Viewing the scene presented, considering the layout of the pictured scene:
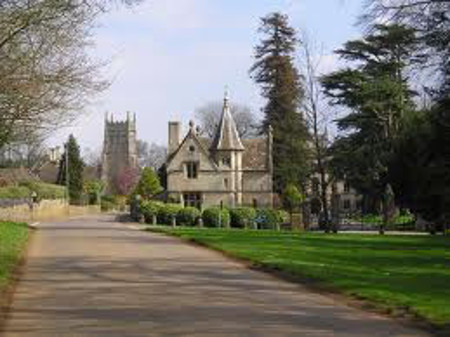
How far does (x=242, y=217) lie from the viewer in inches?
2384

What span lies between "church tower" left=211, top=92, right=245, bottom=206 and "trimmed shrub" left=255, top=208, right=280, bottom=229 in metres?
27.6

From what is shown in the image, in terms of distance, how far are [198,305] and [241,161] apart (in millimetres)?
78337

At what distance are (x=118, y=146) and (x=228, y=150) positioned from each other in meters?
67.2

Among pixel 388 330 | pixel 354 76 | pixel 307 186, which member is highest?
pixel 354 76

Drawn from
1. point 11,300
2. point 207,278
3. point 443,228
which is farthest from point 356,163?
point 11,300

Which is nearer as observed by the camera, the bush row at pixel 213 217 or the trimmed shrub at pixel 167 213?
the bush row at pixel 213 217

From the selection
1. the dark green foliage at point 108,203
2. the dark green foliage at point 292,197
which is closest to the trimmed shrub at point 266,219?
the dark green foliage at point 292,197

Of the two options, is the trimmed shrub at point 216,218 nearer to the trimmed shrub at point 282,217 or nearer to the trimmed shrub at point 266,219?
the trimmed shrub at point 266,219

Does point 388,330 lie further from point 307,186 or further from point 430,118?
point 307,186

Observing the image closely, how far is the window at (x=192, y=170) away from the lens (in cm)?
8975

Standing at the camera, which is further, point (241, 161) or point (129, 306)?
point (241, 161)

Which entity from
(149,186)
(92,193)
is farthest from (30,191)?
(92,193)

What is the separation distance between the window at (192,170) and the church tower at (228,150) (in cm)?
240

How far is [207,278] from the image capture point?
19109 mm
